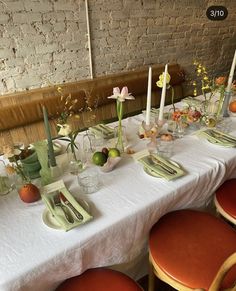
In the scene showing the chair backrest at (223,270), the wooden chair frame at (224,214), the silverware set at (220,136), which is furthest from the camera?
the silverware set at (220,136)

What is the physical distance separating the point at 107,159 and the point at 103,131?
346 mm

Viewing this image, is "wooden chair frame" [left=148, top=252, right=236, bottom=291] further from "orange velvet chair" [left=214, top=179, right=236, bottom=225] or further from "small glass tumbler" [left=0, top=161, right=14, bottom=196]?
"small glass tumbler" [left=0, top=161, right=14, bottom=196]

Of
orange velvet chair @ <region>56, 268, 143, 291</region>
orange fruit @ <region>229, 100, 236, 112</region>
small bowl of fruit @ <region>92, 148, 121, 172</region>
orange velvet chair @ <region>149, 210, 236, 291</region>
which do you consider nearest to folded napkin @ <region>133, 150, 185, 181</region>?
small bowl of fruit @ <region>92, 148, 121, 172</region>

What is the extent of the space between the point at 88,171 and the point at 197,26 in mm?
2590

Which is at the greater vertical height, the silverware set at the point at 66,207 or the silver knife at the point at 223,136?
the silverware set at the point at 66,207

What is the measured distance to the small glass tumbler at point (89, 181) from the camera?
106 centimetres

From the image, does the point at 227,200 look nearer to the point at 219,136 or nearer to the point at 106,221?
the point at 219,136

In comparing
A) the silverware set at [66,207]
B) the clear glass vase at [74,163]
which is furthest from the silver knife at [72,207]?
the clear glass vase at [74,163]

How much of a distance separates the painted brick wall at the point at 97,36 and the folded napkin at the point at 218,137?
4.46ft

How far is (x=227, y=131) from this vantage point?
5.08ft

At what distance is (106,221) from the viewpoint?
922mm

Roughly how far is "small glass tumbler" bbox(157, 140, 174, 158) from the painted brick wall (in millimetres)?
1330

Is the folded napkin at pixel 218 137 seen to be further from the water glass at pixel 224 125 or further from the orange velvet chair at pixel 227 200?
the orange velvet chair at pixel 227 200

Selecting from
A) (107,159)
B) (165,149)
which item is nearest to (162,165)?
(165,149)
